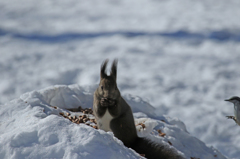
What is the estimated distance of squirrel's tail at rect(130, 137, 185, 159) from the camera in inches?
114

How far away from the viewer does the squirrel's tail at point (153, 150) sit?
2902 mm

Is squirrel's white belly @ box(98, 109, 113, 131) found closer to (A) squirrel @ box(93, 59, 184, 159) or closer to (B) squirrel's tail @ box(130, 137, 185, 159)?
(A) squirrel @ box(93, 59, 184, 159)

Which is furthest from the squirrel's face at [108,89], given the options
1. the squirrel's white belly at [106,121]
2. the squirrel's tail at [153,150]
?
the squirrel's tail at [153,150]

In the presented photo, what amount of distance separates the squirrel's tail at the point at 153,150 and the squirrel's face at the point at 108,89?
0.55 metres

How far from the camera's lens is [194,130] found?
9727 millimetres

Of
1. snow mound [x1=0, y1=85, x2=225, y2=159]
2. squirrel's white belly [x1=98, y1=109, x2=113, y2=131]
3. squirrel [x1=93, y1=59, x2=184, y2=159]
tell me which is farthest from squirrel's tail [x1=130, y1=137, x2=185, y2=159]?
snow mound [x1=0, y1=85, x2=225, y2=159]

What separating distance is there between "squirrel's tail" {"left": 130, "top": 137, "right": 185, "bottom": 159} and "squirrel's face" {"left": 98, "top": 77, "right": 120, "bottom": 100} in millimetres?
551

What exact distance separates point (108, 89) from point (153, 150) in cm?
76

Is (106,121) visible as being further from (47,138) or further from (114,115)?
(47,138)

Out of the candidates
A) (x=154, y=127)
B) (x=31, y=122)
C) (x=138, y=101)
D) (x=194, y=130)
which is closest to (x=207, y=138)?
(x=194, y=130)

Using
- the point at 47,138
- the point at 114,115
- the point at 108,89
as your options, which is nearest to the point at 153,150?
the point at 114,115

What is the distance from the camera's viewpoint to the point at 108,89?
10.6 ft

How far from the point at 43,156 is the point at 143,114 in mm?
2872

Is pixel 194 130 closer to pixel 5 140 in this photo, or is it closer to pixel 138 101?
pixel 138 101
